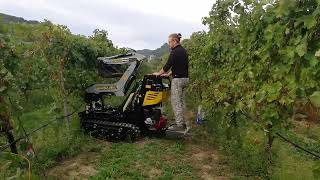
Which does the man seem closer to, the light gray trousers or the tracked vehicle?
the light gray trousers

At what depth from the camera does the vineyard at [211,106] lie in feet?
11.5

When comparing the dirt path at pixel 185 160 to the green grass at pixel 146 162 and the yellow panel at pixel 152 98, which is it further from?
the yellow panel at pixel 152 98

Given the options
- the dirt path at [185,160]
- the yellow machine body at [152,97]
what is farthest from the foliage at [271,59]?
the yellow machine body at [152,97]

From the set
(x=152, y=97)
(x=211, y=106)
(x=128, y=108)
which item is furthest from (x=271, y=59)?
(x=128, y=108)

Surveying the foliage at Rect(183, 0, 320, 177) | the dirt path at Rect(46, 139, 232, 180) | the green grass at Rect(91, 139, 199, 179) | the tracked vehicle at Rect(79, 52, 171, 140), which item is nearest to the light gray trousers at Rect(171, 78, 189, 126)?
the tracked vehicle at Rect(79, 52, 171, 140)

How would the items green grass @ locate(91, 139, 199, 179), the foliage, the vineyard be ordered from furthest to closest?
1. green grass @ locate(91, 139, 199, 179)
2. the vineyard
3. the foliage

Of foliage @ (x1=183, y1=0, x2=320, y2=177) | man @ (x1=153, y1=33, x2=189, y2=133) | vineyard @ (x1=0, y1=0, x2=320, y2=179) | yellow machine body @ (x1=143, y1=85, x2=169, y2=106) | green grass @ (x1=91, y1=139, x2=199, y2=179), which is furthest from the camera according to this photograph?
yellow machine body @ (x1=143, y1=85, x2=169, y2=106)

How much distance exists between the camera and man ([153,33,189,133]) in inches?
332

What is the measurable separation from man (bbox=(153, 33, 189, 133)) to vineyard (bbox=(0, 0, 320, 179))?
0.50 meters

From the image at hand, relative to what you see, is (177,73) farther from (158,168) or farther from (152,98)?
(158,168)

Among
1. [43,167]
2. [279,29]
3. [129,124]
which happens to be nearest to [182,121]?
[129,124]

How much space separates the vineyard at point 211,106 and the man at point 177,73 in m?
0.50

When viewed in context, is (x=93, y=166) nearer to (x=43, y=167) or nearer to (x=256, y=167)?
(x=43, y=167)

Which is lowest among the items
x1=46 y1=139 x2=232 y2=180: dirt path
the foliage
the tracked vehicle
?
x1=46 y1=139 x2=232 y2=180: dirt path
